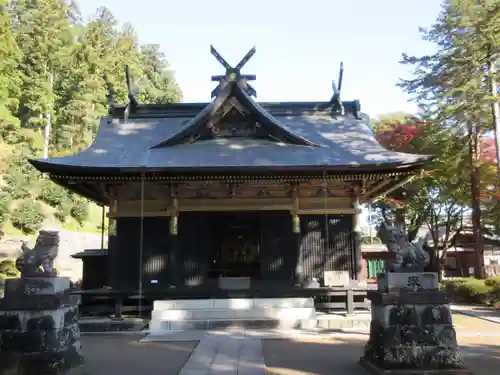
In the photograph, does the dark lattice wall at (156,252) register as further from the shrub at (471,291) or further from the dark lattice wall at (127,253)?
the shrub at (471,291)

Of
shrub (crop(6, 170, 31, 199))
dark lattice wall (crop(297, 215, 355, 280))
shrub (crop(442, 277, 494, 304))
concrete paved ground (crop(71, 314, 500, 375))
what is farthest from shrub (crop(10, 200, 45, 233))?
shrub (crop(442, 277, 494, 304))

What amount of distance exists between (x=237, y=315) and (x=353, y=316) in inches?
143

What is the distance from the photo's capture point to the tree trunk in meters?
21.0

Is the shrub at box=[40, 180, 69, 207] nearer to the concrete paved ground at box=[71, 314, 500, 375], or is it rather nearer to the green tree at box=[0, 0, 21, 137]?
the green tree at box=[0, 0, 21, 137]

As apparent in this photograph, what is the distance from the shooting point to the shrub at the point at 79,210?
38875 millimetres

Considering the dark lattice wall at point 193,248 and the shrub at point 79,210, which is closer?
the dark lattice wall at point 193,248

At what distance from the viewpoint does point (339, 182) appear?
14617mm

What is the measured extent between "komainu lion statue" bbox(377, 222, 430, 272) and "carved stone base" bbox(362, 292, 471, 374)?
51cm

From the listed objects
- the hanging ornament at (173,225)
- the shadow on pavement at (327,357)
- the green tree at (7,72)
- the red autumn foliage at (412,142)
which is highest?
the green tree at (7,72)

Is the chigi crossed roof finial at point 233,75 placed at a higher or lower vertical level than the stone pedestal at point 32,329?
higher

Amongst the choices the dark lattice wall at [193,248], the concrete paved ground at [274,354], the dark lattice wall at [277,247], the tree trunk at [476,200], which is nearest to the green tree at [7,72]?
the dark lattice wall at [193,248]

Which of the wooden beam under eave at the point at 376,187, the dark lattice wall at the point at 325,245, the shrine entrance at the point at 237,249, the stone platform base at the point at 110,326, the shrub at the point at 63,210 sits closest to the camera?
the stone platform base at the point at 110,326

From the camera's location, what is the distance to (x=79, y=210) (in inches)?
1537

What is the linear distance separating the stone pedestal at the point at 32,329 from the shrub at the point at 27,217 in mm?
27329
